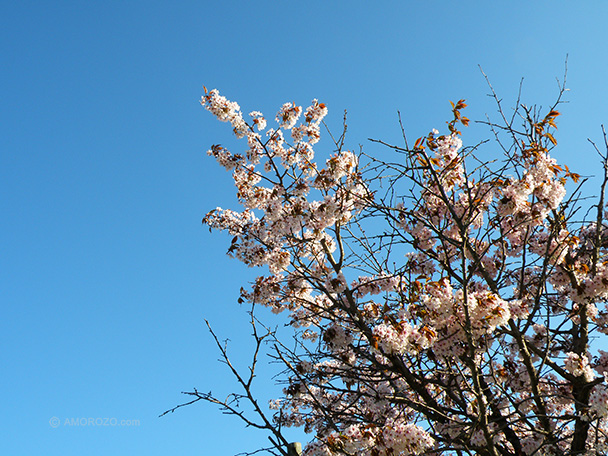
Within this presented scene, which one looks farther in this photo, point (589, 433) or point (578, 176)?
point (589, 433)

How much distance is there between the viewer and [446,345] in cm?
399

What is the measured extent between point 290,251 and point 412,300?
250 cm

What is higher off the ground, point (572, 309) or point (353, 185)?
point (353, 185)

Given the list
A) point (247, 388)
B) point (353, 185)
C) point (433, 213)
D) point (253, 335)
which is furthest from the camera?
point (353, 185)

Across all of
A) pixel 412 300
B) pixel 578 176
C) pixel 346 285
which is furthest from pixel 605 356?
pixel 346 285

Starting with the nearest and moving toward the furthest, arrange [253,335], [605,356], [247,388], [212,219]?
1. [247,388]
2. [253,335]
3. [605,356]
4. [212,219]

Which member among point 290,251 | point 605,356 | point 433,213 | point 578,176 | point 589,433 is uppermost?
point 290,251

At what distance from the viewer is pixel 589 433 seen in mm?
4969

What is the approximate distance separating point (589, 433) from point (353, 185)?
4011 mm

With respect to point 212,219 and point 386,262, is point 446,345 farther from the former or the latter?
point 212,219

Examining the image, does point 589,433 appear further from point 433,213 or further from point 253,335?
point 253,335

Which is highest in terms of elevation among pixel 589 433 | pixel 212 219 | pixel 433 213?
pixel 212 219

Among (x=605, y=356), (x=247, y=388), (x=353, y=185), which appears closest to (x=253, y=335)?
(x=247, y=388)

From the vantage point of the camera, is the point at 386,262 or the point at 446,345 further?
the point at 386,262
